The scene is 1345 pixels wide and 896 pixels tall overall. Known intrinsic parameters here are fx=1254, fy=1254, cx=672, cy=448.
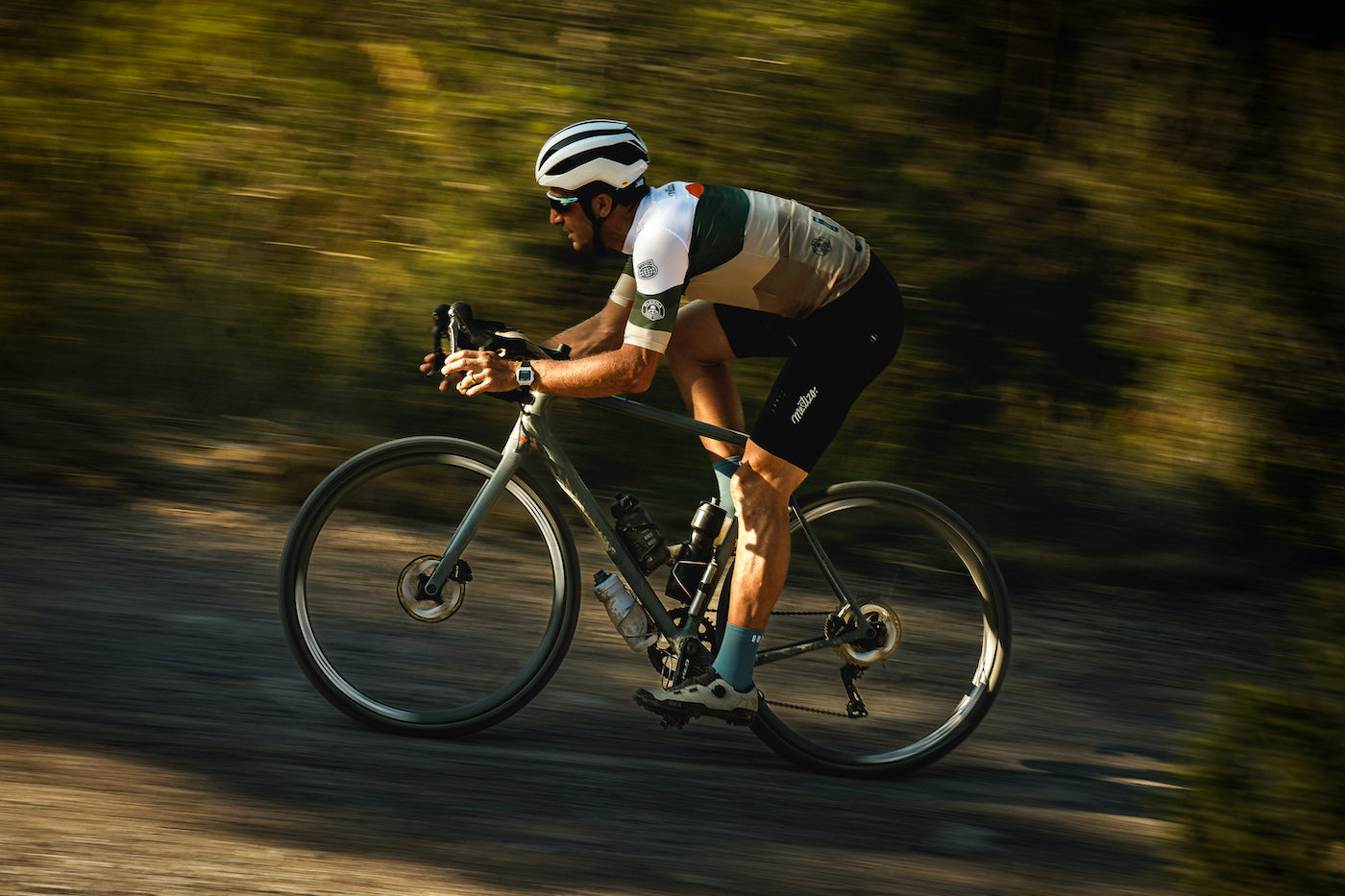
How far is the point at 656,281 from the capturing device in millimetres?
3654

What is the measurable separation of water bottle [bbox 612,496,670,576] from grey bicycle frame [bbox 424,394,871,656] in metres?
0.02

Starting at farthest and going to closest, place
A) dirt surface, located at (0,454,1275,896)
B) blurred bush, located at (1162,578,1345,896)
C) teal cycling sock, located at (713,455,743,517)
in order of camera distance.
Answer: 1. teal cycling sock, located at (713,455,743,517)
2. dirt surface, located at (0,454,1275,896)
3. blurred bush, located at (1162,578,1345,896)

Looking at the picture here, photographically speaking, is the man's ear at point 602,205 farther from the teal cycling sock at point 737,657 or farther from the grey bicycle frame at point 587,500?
the teal cycling sock at point 737,657

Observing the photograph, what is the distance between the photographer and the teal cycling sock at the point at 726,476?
4125mm

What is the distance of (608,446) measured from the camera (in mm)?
6730

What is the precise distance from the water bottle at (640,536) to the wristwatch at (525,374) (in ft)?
1.74

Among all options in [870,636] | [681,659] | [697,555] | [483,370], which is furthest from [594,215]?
[870,636]

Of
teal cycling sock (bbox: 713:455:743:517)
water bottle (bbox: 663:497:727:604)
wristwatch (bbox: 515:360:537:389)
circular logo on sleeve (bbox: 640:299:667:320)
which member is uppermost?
circular logo on sleeve (bbox: 640:299:667:320)

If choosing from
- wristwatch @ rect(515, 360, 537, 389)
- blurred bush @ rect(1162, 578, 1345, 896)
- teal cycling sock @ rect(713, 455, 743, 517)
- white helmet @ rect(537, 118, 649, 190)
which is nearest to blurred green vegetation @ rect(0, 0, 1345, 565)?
teal cycling sock @ rect(713, 455, 743, 517)

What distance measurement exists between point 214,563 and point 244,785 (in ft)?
7.69

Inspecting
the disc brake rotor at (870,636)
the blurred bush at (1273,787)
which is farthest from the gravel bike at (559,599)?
the blurred bush at (1273,787)

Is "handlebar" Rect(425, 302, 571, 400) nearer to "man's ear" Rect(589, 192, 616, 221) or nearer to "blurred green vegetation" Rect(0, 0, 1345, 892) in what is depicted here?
"man's ear" Rect(589, 192, 616, 221)

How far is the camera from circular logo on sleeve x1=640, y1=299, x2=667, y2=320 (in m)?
3.66

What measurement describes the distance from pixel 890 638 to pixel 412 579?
1.60 m
